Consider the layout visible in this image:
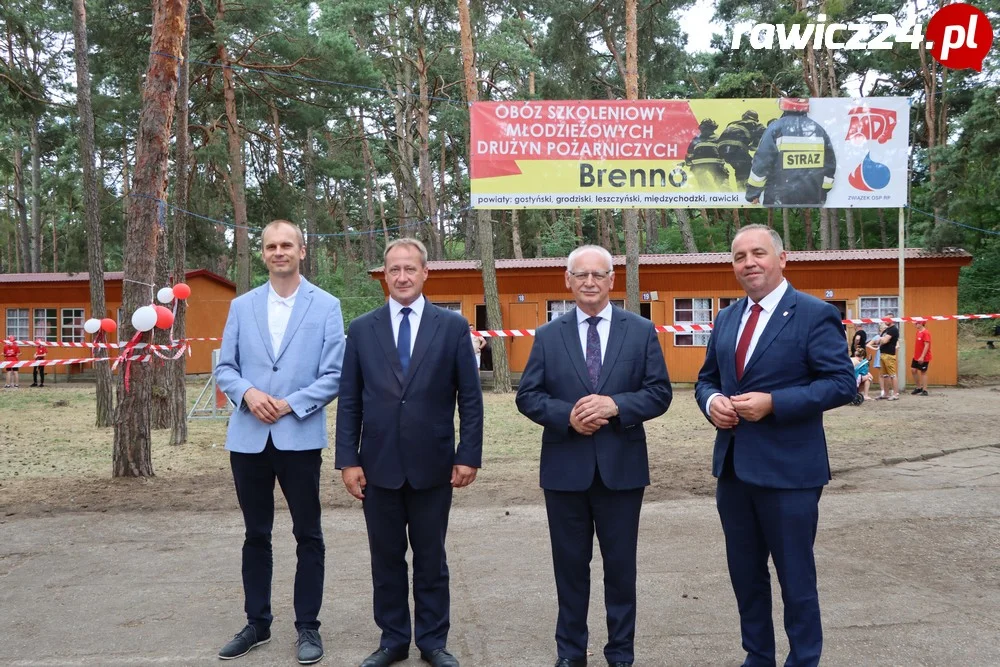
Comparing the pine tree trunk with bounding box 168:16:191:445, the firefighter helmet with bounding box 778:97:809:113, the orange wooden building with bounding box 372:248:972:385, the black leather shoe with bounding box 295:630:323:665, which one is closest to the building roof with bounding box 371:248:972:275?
the orange wooden building with bounding box 372:248:972:385

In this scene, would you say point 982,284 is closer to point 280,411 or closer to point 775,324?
point 775,324

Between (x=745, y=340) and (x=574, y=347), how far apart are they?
709 mm

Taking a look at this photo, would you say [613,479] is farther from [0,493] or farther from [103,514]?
[0,493]

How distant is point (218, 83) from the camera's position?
22312 mm

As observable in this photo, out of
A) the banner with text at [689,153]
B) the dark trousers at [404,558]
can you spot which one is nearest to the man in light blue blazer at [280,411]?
the dark trousers at [404,558]

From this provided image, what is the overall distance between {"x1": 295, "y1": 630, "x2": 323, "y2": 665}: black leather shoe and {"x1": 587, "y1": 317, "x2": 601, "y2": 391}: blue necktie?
5.45 ft

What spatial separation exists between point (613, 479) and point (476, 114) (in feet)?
44.0

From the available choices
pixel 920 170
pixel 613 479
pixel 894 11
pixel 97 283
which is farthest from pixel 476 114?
pixel 920 170

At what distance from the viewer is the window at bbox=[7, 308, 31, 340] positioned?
83.4ft

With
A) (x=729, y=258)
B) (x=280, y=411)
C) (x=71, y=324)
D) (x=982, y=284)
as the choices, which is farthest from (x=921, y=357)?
(x=71, y=324)

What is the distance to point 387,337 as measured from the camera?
373 cm

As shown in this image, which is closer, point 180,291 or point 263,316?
point 263,316

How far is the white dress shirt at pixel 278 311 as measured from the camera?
393 centimetres

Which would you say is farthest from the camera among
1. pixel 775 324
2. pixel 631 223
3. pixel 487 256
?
pixel 487 256
